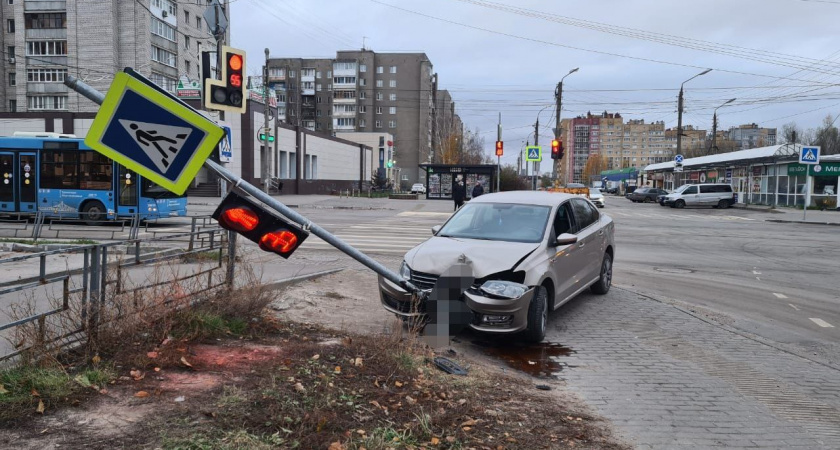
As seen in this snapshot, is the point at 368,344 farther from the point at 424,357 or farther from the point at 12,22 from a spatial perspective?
the point at 12,22

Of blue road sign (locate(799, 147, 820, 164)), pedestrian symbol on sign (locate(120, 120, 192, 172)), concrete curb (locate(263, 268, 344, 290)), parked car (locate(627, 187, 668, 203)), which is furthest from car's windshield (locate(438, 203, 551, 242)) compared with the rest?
parked car (locate(627, 187, 668, 203))

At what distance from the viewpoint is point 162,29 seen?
58.8 m

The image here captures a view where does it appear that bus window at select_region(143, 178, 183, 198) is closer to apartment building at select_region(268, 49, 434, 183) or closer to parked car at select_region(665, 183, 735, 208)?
parked car at select_region(665, 183, 735, 208)

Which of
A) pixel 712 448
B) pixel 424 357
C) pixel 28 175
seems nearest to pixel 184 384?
pixel 424 357

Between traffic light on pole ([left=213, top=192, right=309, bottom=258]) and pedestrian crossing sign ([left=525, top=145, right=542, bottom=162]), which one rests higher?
pedestrian crossing sign ([left=525, top=145, right=542, bottom=162])

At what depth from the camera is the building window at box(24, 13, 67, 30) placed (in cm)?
5709

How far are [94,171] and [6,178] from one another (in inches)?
114

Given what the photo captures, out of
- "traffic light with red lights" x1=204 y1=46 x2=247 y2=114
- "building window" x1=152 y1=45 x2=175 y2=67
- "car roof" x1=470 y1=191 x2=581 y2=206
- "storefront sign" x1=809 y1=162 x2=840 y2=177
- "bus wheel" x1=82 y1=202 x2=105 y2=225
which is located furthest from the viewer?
"building window" x1=152 y1=45 x2=175 y2=67

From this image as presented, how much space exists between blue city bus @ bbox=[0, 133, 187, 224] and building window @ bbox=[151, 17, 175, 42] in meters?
42.2

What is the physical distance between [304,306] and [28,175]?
17024 millimetres

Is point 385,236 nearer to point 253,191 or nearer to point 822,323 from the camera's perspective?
point 822,323

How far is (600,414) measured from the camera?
469 centimetres

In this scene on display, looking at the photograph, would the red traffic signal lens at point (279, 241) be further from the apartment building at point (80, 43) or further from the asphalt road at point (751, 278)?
the apartment building at point (80, 43)

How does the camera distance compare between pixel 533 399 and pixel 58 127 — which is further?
pixel 58 127
